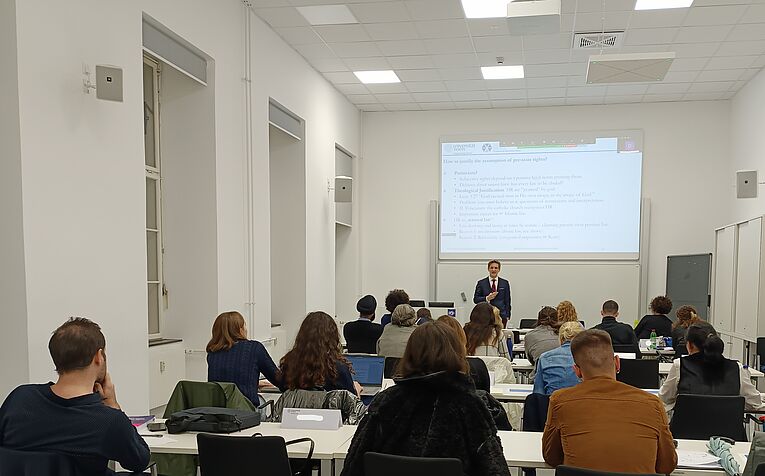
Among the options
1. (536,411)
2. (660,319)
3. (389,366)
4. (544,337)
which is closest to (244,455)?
(536,411)

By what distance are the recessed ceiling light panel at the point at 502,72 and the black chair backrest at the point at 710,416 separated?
6.06 metres

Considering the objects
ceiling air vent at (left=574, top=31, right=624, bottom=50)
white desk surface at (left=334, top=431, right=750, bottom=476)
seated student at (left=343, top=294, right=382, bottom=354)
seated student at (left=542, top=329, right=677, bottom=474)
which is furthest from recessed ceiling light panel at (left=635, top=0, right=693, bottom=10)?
seated student at (left=542, top=329, right=677, bottom=474)

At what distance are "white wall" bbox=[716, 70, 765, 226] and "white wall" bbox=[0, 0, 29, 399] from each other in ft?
28.1

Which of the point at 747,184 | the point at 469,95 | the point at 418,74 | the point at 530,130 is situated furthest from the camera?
the point at 530,130

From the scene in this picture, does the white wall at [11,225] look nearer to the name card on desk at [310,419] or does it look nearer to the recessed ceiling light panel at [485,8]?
the name card on desk at [310,419]

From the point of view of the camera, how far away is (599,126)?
1134 cm

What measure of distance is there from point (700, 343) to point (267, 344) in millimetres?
4612

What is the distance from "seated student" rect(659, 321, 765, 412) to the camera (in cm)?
436

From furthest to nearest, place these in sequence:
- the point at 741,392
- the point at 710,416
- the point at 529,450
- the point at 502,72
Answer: the point at 502,72, the point at 741,392, the point at 710,416, the point at 529,450

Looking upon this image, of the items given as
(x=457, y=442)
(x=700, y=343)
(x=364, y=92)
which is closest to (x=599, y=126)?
(x=364, y=92)

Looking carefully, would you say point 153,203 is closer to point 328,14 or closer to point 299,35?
point 328,14

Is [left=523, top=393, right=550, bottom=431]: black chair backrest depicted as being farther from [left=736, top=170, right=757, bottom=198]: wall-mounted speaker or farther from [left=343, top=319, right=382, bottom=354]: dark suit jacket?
[left=736, top=170, right=757, bottom=198]: wall-mounted speaker

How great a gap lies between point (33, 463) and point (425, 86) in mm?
8580

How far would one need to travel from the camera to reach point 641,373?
17.7ft
